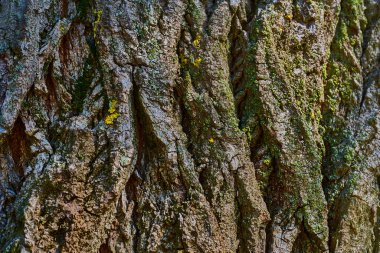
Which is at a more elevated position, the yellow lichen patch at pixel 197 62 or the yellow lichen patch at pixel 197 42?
the yellow lichen patch at pixel 197 42

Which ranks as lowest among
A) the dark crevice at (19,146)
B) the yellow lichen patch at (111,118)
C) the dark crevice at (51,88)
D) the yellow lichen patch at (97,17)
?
the dark crevice at (19,146)

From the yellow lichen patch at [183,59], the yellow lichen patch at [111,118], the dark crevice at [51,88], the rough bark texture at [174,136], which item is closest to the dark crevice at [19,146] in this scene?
the rough bark texture at [174,136]

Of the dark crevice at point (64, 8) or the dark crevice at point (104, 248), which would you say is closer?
the dark crevice at point (104, 248)

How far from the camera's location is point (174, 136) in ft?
6.11

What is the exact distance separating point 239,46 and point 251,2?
26 centimetres

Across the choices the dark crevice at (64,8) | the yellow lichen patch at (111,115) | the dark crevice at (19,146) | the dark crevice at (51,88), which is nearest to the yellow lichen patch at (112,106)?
the yellow lichen patch at (111,115)

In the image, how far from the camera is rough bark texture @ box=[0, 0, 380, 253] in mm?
1794

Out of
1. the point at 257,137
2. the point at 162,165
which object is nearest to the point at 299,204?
the point at 257,137

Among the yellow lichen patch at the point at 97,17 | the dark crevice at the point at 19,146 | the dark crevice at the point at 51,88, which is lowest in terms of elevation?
the dark crevice at the point at 19,146

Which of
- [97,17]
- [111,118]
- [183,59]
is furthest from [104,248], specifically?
[97,17]

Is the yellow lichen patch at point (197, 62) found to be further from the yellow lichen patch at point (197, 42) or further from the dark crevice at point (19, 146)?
the dark crevice at point (19, 146)

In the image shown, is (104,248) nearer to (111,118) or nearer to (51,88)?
(111,118)

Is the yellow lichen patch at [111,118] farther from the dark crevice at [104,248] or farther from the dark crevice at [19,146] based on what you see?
the dark crevice at [104,248]

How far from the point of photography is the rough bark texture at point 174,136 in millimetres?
1794
